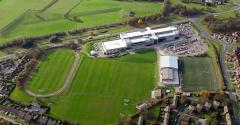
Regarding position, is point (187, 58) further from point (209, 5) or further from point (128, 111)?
point (209, 5)

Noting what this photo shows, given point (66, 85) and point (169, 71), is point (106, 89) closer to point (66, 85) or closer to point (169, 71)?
point (66, 85)

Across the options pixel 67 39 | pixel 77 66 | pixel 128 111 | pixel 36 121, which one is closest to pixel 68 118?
pixel 36 121

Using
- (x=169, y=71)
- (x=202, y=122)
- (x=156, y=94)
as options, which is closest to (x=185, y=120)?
(x=202, y=122)

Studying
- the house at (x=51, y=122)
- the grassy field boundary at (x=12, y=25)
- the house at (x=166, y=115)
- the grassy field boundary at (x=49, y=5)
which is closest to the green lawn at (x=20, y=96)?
the house at (x=51, y=122)

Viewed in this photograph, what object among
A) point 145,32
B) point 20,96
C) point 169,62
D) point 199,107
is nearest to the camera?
point 199,107

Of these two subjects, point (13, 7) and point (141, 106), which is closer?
point (141, 106)

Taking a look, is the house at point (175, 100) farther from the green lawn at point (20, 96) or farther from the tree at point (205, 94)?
the green lawn at point (20, 96)
